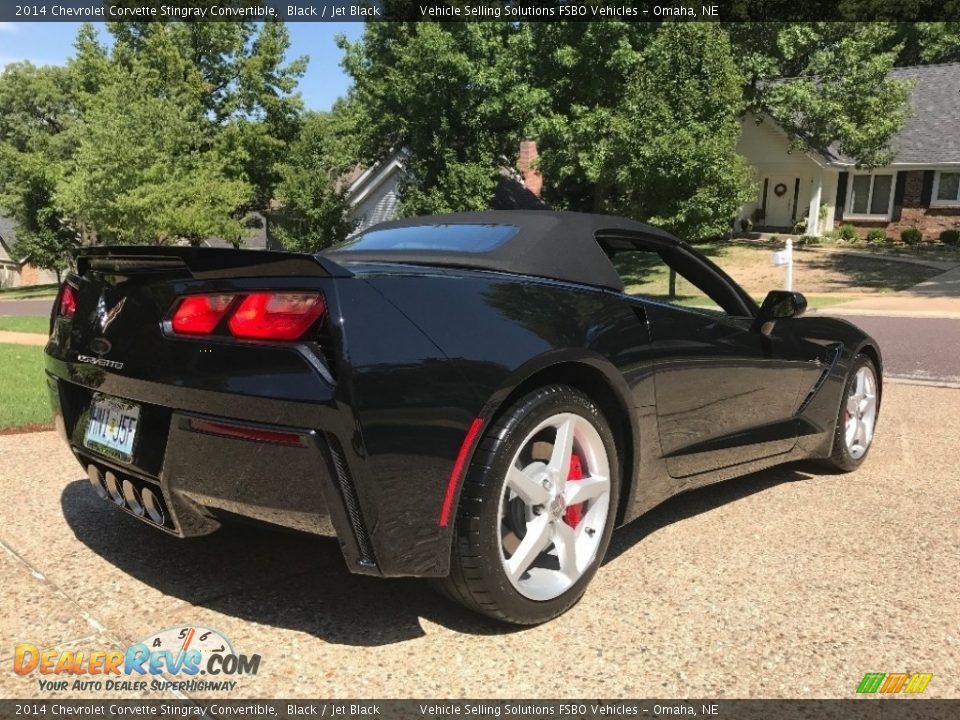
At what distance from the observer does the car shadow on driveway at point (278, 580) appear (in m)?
2.64

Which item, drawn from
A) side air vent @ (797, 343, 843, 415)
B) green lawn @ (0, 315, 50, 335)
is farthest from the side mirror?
green lawn @ (0, 315, 50, 335)

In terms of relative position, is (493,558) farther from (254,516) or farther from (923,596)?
(923,596)

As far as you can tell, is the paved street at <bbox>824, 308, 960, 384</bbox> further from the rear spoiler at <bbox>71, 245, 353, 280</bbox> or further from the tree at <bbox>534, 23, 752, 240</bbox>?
the rear spoiler at <bbox>71, 245, 353, 280</bbox>

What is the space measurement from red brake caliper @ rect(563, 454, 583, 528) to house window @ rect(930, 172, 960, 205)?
1274 inches

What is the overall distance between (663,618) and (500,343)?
3.73 ft

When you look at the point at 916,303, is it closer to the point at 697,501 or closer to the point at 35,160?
the point at 697,501

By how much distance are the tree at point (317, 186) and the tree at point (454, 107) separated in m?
1.79

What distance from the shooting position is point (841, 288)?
20594 millimetres

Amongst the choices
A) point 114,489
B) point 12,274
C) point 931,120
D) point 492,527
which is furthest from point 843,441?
point 12,274

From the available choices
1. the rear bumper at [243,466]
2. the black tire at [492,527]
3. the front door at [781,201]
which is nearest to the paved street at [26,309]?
the rear bumper at [243,466]

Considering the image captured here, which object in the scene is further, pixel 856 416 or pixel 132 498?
pixel 856 416

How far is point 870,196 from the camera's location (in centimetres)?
3161

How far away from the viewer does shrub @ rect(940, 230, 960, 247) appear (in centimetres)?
2873

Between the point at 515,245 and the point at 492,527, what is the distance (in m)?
1.17
